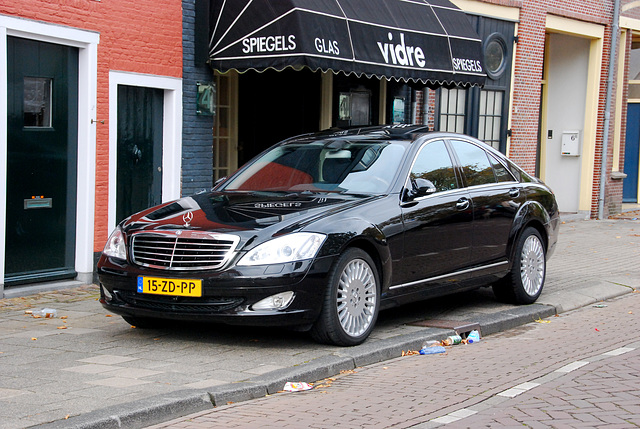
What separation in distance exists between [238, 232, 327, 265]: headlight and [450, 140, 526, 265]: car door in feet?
7.84

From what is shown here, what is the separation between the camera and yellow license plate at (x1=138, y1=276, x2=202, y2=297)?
669cm

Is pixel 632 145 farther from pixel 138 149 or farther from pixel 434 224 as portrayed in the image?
pixel 434 224

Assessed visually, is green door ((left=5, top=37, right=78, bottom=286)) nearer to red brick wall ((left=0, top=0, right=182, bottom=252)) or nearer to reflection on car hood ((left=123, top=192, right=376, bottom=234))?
red brick wall ((left=0, top=0, right=182, bottom=252))

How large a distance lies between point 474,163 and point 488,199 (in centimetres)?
40

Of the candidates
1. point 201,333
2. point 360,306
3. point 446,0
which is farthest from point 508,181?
point 446,0

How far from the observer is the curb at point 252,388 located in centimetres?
Answer: 506

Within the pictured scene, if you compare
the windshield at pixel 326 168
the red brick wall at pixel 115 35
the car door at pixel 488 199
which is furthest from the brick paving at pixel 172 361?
the red brick wall at pixel 115 35

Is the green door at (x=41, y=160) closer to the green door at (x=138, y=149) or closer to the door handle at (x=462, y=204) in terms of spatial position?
the green door at (x=138, y=149)

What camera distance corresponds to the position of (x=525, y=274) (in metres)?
9.42

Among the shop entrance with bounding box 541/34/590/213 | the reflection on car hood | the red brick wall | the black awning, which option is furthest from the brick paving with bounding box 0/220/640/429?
the shop entrance with bounding box 541/34/590/213

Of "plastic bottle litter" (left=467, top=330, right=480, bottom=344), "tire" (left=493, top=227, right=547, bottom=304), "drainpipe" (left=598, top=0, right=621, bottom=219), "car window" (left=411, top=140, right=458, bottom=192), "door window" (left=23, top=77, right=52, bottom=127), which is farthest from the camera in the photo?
"drainpipe" (left=598, top=0, right=621, bottom=219)

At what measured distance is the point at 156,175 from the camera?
11664 mm

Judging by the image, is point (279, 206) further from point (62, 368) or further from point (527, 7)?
point (527, 7)

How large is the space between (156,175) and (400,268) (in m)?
4.98
